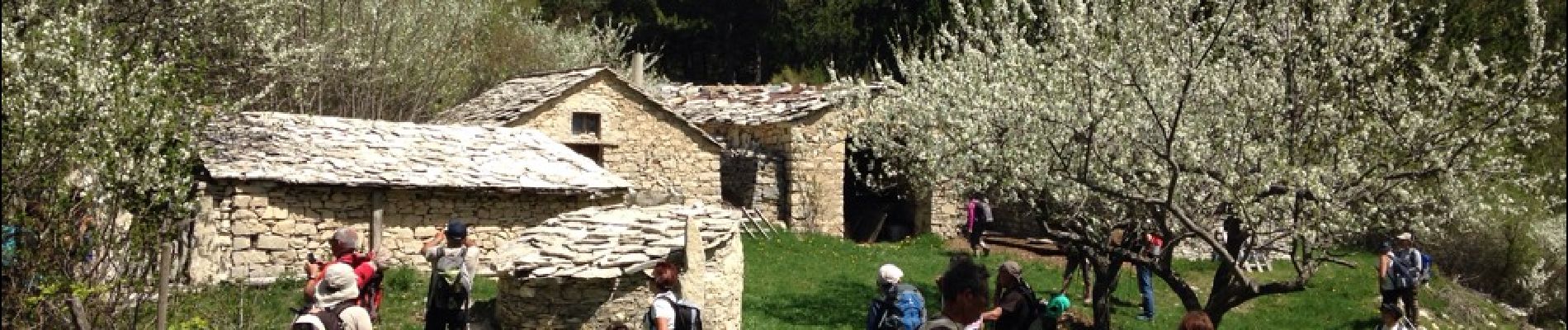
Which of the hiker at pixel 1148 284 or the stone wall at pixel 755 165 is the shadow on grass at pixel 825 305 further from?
the stone wall at pixel 755 165

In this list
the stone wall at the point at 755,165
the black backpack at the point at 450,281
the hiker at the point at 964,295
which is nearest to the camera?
the hiker at the point at 964,295

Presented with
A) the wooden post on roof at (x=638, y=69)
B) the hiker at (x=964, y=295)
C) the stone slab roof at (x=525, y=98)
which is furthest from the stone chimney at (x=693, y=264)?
the wooden post on roof at (x=638, y=69)

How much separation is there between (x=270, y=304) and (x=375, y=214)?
2547 millimetres

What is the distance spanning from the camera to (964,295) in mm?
5859

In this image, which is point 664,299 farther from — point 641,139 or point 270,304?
point 641,139

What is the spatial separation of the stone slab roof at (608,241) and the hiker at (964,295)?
17.6 feet

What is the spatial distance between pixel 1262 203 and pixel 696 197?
43.6 ft

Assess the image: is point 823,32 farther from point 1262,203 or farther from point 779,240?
point 1262,203

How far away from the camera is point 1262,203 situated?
10.9 meters

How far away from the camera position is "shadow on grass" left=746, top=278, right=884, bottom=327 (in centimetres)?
1459

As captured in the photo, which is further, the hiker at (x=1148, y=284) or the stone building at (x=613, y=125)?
the stone building at (x=613, y=125)

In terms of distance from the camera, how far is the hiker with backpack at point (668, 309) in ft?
24.9

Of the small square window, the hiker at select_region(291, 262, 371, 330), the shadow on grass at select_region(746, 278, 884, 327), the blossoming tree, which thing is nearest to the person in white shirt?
the hiker at select_region(291, 262, 371, 330)

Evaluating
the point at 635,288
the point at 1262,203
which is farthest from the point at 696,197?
the point at 1262,203
